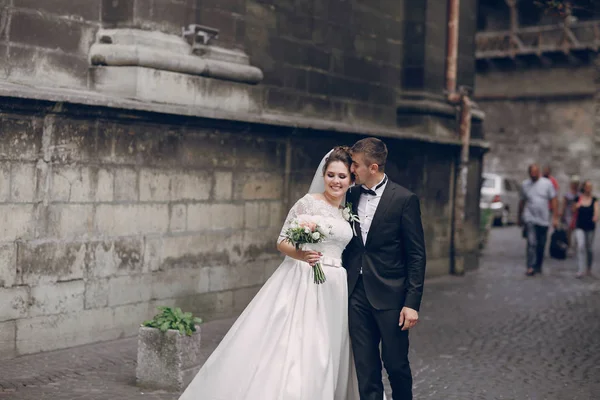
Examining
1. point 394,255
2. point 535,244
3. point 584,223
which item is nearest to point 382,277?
point 394,255

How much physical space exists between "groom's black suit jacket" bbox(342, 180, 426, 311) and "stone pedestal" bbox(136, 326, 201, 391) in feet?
6.11

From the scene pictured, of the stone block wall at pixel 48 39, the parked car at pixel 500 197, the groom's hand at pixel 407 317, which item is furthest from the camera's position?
the parked car at pixel 500 197

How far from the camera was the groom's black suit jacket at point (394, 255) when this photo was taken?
18.9 feet

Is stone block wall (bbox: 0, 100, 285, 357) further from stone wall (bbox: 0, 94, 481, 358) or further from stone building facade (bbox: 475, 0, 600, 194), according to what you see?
stone building facade (bbox: 475, 0, 600, 194)

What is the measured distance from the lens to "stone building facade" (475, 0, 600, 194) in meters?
34.7

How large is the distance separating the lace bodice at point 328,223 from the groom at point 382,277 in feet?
0.29

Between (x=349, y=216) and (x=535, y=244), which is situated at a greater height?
(x=349, y=216)

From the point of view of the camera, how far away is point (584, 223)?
1595cm

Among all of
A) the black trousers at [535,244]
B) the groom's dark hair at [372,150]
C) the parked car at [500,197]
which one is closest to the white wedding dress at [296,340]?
the groom's dark hair at [372,150]

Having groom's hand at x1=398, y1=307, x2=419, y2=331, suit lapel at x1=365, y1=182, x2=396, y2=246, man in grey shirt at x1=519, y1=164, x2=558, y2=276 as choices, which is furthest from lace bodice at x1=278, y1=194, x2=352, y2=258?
man in grey shirt at x1=519, y1=164, x2=558, y2=276

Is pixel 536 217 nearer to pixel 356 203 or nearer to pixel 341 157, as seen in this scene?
pixel 356 203

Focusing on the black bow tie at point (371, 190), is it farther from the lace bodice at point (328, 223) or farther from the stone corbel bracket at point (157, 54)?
the stone corbel bracket at point (157, 54)

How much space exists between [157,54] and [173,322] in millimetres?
3182

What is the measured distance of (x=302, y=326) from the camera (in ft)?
19.2
